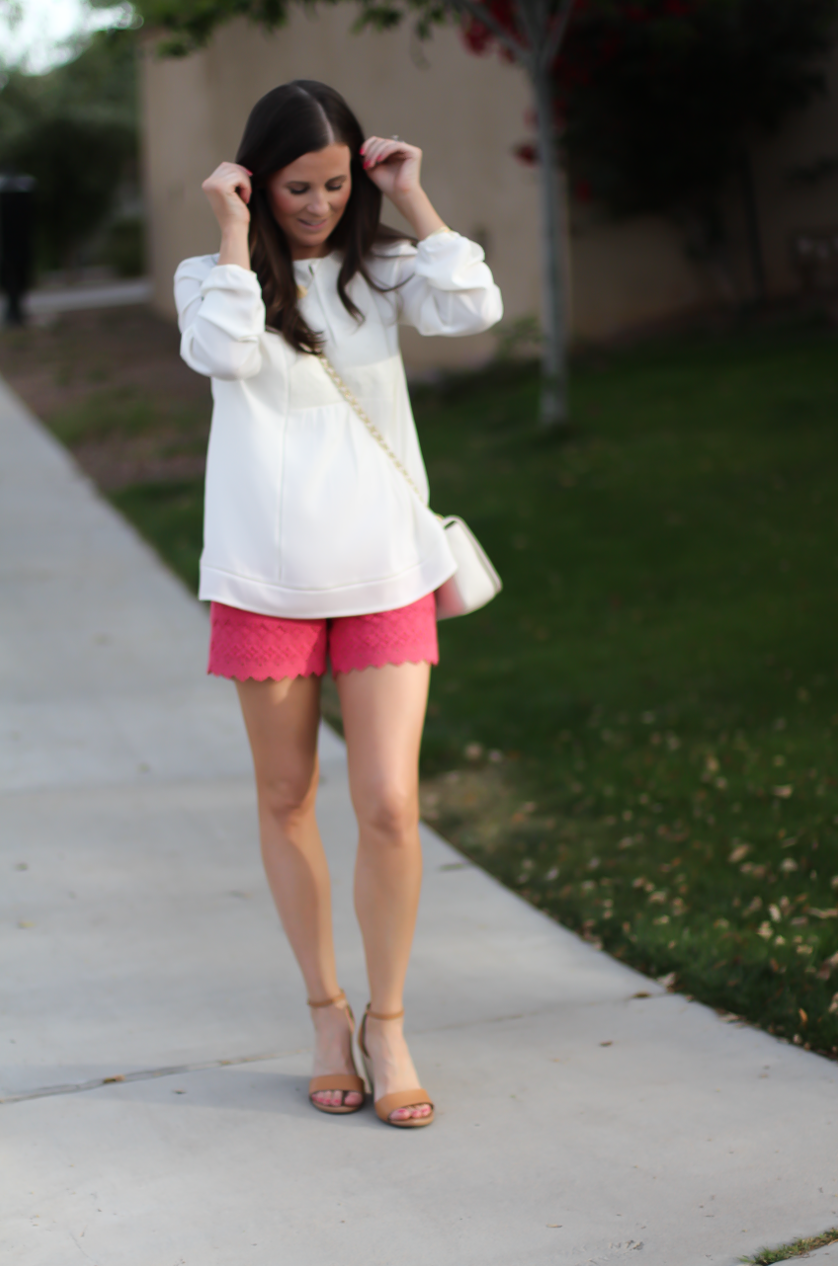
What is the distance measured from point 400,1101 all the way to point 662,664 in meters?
3.05

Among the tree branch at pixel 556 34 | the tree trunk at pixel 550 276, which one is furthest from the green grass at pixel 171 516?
the tree branch at pixel 556 34

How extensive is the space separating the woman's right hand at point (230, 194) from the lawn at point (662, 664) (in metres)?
1.95

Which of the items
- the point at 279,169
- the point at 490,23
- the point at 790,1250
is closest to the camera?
the point at 790,1250

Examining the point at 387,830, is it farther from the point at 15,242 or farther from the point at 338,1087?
the point at 15,242

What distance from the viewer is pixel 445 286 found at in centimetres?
263

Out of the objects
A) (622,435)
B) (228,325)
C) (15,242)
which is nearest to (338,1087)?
(228,325)

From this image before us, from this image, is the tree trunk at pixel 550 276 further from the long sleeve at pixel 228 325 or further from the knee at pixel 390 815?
the knee at pixel 390 815

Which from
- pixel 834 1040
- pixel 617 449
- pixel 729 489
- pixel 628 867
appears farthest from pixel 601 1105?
pixel 617 449

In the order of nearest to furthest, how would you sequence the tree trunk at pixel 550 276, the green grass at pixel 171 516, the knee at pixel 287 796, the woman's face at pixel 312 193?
the woman's face at pixel 312 193, the knee at pixel 287 796, the green grass at pixel 171 516, the tree trunk at pixel 550 276

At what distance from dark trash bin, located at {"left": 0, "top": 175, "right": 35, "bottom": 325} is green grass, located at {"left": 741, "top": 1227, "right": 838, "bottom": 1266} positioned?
Answer: 15.8 metres

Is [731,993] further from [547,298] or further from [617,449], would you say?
[547,298]

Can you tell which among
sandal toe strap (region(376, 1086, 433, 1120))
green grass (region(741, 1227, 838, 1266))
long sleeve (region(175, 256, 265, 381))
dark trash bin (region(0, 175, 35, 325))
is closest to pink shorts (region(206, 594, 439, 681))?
long sleeve (region(175, 256, 265, 381))

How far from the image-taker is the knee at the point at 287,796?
2719 mm

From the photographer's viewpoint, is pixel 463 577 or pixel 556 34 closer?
pixel 463 577
